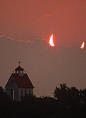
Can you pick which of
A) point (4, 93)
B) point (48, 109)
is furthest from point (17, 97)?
point (48, 109)

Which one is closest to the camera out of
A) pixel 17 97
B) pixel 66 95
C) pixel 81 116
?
pixel 81 116

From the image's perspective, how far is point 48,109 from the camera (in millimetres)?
158125

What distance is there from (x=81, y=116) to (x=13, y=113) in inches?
687

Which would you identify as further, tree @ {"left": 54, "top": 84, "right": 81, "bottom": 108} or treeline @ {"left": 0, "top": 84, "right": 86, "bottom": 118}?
tree @ {"left": 54, "top": 84, "right": 81, "bottom": 108}

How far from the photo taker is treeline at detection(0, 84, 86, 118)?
6078 inches

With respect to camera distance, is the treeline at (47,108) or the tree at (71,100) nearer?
the treeline at (47,108)

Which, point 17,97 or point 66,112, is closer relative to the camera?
point 66,112

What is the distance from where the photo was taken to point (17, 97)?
197125mm

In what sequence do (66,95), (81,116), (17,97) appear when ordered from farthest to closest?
(17,97), (66,95), (81,116)

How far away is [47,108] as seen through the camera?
6245 inches

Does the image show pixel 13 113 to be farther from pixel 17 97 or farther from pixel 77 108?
pixel 17 97

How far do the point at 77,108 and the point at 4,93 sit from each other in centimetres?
4685

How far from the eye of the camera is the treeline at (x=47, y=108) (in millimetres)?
154375

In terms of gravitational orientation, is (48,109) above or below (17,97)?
below
